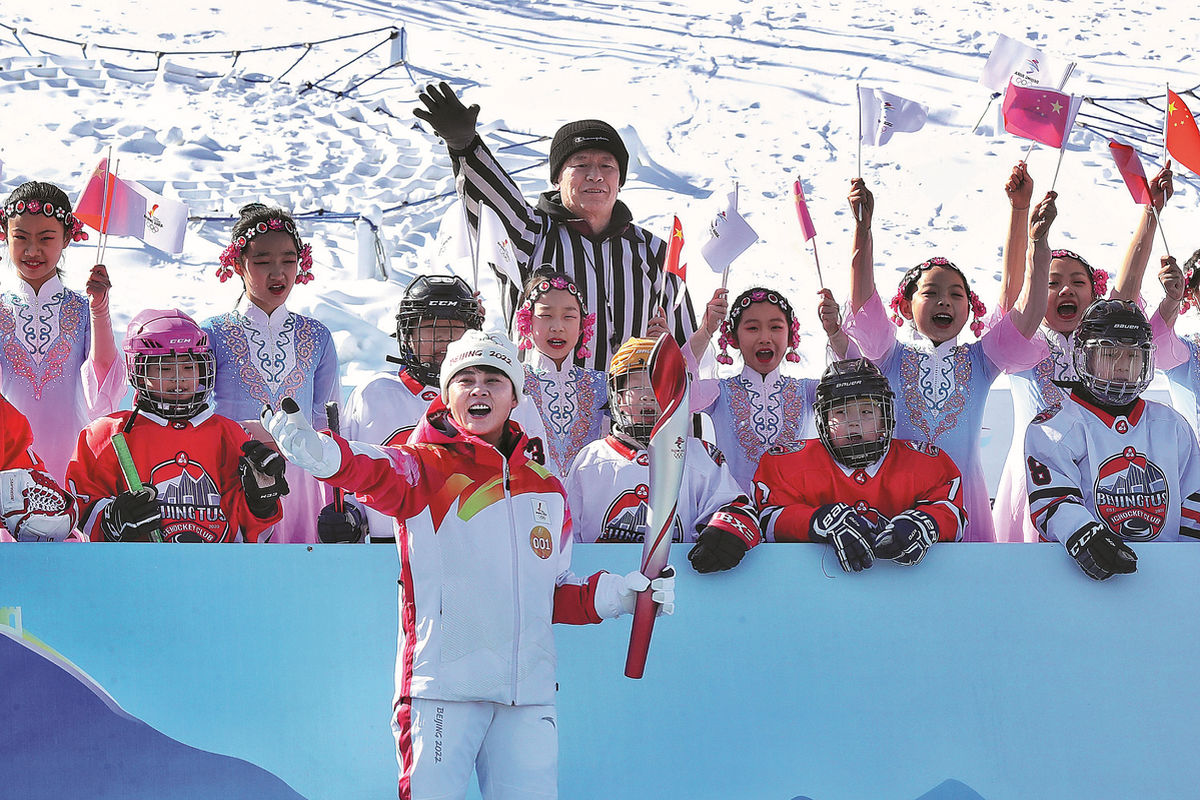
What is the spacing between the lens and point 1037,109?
4559 mm

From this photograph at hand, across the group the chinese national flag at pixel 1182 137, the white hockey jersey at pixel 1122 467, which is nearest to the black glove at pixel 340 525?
the white hockey jersey at pixel 1122 467

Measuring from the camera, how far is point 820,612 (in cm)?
324

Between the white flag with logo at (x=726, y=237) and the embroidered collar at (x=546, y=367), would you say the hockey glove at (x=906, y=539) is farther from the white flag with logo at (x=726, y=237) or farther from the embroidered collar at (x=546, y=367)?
the white flag with logo at (x=726, y=237)

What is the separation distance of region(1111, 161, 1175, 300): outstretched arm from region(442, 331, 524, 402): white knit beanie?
8.60 ft

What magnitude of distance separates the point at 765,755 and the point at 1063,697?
0.82 m

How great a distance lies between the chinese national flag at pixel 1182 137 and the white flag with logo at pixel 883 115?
908mm

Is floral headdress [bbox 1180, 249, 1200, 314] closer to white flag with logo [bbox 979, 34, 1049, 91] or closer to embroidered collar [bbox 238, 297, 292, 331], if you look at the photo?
white flag with logo [bbox 979, 34, 1049, 91]

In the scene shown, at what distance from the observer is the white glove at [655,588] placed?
8.20 feet

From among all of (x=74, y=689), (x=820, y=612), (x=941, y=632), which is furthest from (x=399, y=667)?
(x=941, y=632)

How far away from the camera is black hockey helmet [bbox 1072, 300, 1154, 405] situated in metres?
3.67

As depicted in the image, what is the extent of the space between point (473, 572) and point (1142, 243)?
3.11 m

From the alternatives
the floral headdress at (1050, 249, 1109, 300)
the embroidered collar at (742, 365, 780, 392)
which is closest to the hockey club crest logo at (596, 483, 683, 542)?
the embroidered collar at (742, 365, 780, 392)

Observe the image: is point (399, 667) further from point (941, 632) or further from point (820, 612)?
point (941, 632)

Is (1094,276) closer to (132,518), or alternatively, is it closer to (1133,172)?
(1133,172)
